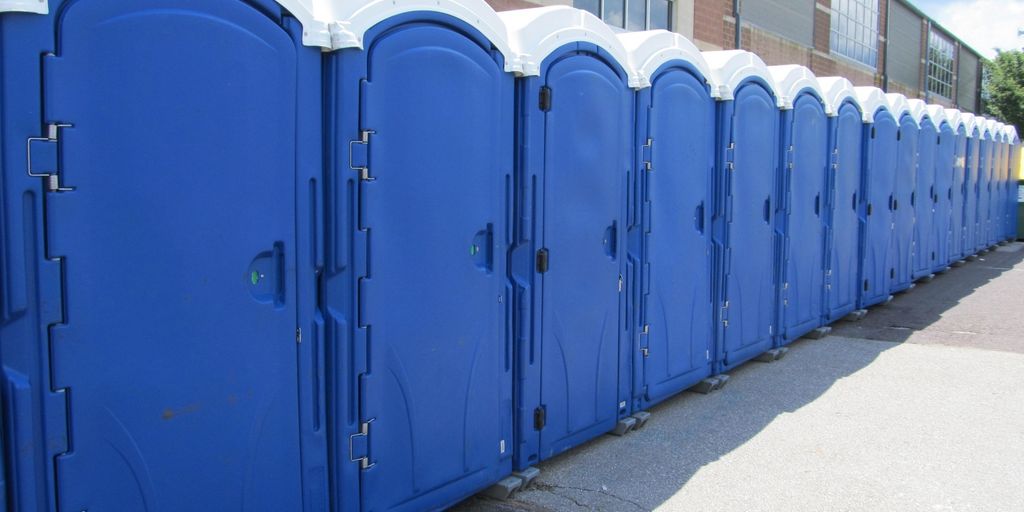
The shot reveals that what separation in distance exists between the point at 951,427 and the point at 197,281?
4.75 metres

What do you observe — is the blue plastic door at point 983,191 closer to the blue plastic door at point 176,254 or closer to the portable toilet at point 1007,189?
the portable toilet at point 1007,189

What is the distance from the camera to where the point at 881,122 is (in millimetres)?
9336

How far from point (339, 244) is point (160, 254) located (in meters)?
0.74

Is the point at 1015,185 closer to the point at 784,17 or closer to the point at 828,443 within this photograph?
the point at 784,17

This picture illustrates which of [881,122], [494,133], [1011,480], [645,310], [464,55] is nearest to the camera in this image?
[464,55]

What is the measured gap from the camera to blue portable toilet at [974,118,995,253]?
46.2 ft

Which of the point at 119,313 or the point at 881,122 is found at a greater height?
the point at 881,122

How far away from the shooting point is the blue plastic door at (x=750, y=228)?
6422 millimetres

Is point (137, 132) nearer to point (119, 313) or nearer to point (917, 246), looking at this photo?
point (119, 313)

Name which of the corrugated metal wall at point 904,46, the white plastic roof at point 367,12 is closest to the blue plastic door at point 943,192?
the white plastic roof at point 367,12

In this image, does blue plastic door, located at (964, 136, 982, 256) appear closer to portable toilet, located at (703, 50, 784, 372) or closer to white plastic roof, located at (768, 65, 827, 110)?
white plastic roof, located at (768, 65, 827, 110)

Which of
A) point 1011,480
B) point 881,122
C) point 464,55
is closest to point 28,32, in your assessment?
point 464,55

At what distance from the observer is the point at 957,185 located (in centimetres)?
1270

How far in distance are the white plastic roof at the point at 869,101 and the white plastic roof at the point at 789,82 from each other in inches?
65.5
